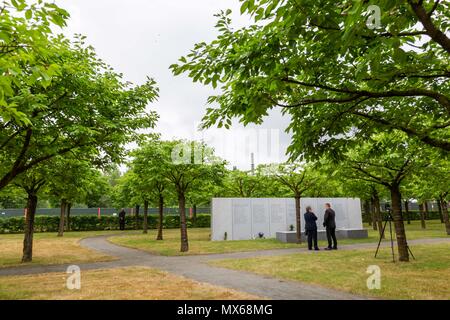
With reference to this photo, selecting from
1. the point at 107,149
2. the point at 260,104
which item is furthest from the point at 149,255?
the point at 260,104

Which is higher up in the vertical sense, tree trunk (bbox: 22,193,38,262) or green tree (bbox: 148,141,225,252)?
green tree (bbox: 148,141,225,252)

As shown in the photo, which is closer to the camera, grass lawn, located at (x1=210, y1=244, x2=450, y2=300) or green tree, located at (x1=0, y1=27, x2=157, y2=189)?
grass lawn, located at (x1=210, y1=244, x2=450, y2=300)

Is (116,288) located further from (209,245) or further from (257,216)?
(257,216)

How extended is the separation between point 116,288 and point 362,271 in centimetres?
691

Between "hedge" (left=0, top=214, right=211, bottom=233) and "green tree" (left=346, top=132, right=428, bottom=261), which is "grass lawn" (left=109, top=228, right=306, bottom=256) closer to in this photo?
"green tree" (left=346, top=132, right=428, bottom=261)

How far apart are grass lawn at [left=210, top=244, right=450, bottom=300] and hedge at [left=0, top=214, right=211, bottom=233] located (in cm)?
2837

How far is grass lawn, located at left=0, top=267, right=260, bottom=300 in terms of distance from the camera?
284 inches

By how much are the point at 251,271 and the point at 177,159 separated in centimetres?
795

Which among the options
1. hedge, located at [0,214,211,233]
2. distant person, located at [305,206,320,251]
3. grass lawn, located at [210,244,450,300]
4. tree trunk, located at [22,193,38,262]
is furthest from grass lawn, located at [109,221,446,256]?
hedge, located at [0,214,211,233]

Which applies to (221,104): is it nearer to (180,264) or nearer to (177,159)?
(180,264)

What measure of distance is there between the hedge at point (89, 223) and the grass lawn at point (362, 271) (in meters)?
28.4

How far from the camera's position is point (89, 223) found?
36719mm

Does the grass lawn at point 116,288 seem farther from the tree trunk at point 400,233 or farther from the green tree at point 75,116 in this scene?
the tree trunk at point 400,233
